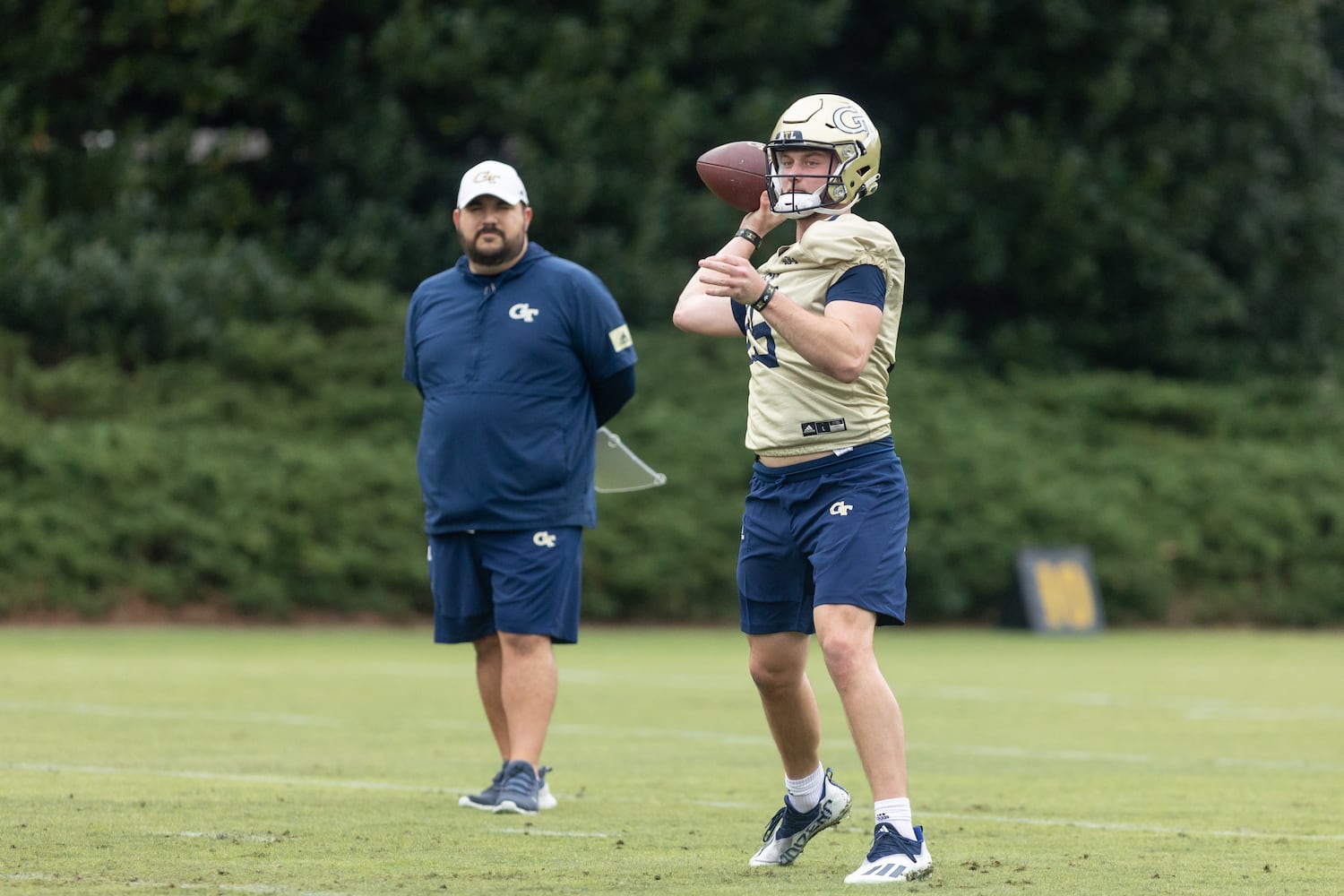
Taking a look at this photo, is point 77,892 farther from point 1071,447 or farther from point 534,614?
point 1071,447

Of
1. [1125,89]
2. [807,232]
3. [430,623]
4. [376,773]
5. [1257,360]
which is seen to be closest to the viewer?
[807,232]

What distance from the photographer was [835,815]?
6.72 meters

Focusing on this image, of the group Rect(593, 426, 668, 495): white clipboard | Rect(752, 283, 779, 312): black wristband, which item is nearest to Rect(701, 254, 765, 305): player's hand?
Rect(752, 283, 779, 312): black wristband

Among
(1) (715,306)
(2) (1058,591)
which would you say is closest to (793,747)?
(1) (715,306)

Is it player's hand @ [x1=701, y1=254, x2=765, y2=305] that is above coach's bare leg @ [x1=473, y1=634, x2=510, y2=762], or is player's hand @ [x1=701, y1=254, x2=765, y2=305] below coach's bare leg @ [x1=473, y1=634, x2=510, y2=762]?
above

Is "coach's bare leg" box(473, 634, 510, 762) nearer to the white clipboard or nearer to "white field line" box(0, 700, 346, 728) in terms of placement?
the white clipboard

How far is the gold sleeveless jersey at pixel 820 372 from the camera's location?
21.0 ft

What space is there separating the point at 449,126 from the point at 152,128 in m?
3.66

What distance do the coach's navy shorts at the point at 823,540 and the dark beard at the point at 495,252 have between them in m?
2.10

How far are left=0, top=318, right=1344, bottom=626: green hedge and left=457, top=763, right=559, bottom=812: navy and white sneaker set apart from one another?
1348 centimetres

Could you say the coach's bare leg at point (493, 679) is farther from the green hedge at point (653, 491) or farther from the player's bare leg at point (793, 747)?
the green hedge at point (653, 491)

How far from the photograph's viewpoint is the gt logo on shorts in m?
8.43

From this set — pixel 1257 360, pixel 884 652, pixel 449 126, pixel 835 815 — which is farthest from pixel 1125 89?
pixel 835 815

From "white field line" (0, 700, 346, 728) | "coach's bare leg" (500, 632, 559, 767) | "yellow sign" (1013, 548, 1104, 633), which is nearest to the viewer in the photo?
"coach's bare leg" (500, 632, 559, 767)
